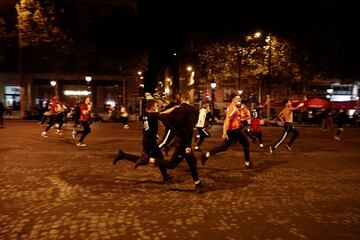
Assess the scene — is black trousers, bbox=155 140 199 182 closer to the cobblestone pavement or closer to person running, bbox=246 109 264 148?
the cobblestone pavement

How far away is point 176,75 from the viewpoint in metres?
73.7

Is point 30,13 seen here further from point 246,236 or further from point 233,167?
point 246,236

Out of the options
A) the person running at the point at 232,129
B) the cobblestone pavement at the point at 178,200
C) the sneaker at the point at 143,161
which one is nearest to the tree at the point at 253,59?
the cobblestone pavement at the point at 178,200

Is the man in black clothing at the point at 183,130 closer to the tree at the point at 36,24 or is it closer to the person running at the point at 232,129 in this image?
the person running at the point at 232,129

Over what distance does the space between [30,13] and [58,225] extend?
26816 mm

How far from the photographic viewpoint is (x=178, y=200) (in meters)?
7.49

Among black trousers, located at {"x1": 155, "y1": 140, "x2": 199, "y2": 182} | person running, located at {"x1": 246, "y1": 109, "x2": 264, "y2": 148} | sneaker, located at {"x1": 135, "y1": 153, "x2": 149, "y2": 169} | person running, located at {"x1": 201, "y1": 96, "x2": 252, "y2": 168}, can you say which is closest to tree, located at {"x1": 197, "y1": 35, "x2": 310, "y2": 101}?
person running, located at {"x1": 246, "y1": 109, "x2": 264, "y2": 148}

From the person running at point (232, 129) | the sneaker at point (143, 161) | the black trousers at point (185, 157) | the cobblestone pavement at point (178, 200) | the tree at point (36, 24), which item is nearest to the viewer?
the cobblestone pavement at point (178, 200)

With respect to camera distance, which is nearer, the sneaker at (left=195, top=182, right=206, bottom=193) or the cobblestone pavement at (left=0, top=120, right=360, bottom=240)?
the cobblestone pavement at (left=0, top=120, right=360, bottom=240)

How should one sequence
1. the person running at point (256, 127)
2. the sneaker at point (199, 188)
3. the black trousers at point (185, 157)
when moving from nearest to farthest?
1. the black trousers at point (185, 157)
2. the sneaker at point (199, 188)
3. the person running at point (256, 127)

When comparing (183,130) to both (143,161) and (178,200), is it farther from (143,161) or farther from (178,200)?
(178,200)

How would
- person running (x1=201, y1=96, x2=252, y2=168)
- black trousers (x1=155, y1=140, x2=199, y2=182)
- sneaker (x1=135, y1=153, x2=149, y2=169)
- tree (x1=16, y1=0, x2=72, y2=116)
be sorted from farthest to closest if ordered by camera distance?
tree (x1=16, y1=0, x2=72, y2=116) < person running (x1=201, y1=96, x2=252, y2=168) < sneaker (x1=135, y1=153, x2=149, y2=169) < black trousers (x1=155, y1=140, x2=199, y2=182)

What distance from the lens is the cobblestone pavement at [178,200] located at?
19.1 ft

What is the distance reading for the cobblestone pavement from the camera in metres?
5.82
